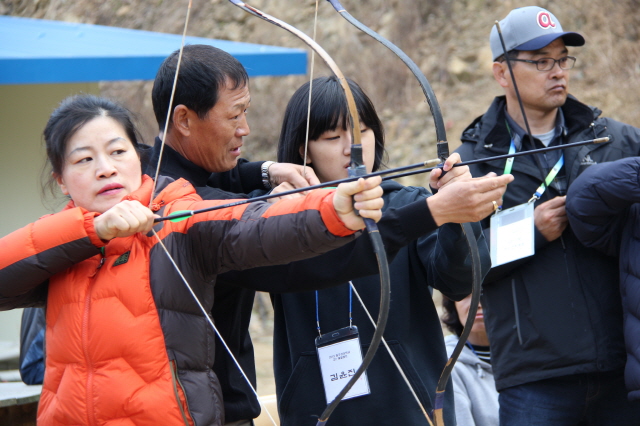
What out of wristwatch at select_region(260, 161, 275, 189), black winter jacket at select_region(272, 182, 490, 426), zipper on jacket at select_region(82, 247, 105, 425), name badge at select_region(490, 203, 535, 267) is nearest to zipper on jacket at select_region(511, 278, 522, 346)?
name badge at select_region(490, 203, 535, 267)

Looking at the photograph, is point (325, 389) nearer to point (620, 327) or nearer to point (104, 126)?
point (104, 126)

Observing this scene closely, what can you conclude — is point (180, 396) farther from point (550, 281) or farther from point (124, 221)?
point (550, 281)

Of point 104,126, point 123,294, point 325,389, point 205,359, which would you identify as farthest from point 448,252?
point 104,126

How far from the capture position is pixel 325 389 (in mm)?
1761

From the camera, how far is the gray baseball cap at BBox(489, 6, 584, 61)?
243 cm

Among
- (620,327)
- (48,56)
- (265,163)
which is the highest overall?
(48,56)

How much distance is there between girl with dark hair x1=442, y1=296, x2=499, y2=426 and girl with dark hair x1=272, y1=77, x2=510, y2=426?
0.76 meters

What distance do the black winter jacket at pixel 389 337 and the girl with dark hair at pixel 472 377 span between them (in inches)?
29.4

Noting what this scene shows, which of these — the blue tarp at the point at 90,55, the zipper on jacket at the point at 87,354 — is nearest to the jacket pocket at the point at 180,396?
the zipper on jacket at the point at 87,354

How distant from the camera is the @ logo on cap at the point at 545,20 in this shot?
8.00ft

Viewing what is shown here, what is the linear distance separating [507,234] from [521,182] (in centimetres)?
19

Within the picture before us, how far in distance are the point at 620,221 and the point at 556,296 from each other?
30 centimetres

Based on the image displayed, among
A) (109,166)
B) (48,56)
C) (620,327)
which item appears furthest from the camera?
(48,56)

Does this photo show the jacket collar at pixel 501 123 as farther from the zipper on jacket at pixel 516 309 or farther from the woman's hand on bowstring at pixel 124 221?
the woman's hand on bowstring at pixel 124 221
